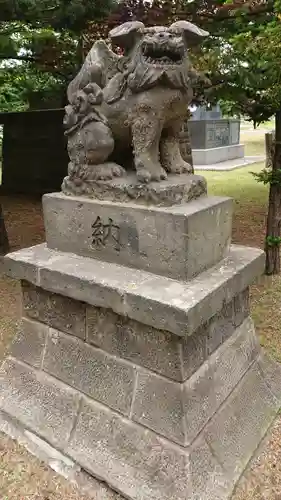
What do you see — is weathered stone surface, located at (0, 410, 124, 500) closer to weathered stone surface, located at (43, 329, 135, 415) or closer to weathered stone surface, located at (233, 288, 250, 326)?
weathered stone surface, located at (43, 329, 135, 415)

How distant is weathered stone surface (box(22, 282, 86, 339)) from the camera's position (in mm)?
2594

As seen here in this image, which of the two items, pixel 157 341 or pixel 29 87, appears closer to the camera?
pixel 157 341

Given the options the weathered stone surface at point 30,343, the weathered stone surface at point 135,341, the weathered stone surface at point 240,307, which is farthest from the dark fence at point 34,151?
the weathered stone surface at point 135,341

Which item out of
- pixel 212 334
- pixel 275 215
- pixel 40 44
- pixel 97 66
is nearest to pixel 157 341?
pixel 212 334

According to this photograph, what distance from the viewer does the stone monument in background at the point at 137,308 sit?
222 centimetres

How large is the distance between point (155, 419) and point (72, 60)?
557 centimetres

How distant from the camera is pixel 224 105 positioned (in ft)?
18.9

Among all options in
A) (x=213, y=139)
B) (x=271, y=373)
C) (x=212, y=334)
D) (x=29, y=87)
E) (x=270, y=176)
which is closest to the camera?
(x=212, y=334)

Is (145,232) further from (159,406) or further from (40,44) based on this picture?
(40,44)

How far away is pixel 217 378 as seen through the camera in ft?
8.21

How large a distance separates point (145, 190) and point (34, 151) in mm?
7170

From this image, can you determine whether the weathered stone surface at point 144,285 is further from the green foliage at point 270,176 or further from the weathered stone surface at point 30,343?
the green foliage at point 270,176

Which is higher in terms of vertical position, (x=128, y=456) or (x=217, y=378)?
(x=217, y=378)

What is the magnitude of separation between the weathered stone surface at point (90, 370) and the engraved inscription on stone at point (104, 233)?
2.02ft
